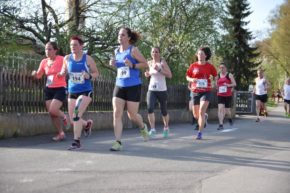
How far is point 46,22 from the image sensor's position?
802 inches

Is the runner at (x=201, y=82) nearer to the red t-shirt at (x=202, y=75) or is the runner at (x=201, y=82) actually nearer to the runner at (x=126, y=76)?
the red t-shirt at (x=202, y=75)

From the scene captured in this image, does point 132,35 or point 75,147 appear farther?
point 132,35

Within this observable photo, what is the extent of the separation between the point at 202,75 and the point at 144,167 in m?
4.92

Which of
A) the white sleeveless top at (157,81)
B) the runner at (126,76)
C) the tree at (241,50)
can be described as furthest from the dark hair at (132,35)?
the tree at (241,50)

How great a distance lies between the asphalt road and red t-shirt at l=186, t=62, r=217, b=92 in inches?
56.1

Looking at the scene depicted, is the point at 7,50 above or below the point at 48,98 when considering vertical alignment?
above

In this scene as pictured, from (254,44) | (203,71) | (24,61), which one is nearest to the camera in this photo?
(203,71)

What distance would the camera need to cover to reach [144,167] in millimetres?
7188

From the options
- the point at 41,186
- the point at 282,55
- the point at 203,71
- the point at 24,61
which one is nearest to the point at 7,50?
the point at 24,61

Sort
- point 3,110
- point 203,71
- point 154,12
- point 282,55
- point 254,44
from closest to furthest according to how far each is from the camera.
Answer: point 3,110 < point 203,71 < point 154,12 < point 282,55 < point 254,44

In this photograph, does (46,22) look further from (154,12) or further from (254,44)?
(254,44)

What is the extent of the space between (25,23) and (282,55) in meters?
47.2

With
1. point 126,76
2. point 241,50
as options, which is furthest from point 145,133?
point 241,50

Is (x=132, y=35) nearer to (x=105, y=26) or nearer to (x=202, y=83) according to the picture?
(x=202, y=83)
